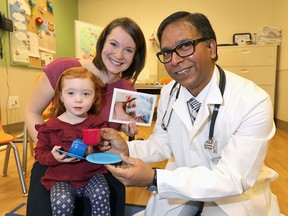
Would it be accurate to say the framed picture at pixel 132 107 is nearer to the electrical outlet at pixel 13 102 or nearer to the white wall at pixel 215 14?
the electrical outlet at pixel 13 102

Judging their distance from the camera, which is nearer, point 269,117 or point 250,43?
point 269,117

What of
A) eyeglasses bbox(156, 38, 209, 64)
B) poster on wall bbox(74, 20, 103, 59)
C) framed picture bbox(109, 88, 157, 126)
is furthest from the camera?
poster on wall bbox(74, 20, 103, 59)

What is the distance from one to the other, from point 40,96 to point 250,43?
4.61 meters

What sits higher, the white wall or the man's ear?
the white wall

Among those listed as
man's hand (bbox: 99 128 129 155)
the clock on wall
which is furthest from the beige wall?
man's hand (bbox: 99 128 129 155)

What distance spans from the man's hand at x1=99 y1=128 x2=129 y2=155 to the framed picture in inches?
7.1

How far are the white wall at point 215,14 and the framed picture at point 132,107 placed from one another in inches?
150

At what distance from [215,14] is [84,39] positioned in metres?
2.82

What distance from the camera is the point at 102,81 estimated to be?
4.99 feet

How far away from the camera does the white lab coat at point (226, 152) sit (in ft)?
2.96

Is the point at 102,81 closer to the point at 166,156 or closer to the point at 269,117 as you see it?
the point at 166,156

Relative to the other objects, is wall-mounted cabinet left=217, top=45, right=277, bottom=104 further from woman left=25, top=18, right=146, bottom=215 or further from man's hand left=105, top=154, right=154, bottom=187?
man's hand left=105, top=154, right=154, bottom=187

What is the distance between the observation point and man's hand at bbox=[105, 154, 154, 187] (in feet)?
2.83

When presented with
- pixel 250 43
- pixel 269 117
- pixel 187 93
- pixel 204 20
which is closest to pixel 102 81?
pixel 187 93
